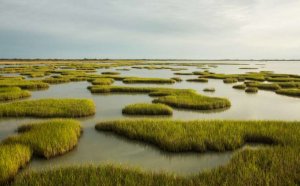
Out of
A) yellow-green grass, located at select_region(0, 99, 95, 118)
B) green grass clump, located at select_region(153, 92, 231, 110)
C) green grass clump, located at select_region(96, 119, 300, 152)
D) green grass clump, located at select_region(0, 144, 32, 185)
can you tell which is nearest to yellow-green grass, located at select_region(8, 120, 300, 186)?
green grass clump, located at select_region(96, 119, 300, 152)

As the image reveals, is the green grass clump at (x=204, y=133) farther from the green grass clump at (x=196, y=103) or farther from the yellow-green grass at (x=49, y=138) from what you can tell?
the green grass clump at (x=196, y=103)

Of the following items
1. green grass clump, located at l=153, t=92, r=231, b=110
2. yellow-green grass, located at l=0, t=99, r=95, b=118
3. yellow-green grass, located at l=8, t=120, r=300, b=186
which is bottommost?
green grass clump, located at l=153, t=92, r=231, b=110

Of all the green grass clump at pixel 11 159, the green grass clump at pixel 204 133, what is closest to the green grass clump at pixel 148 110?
the green grass clump at pixel 204 133

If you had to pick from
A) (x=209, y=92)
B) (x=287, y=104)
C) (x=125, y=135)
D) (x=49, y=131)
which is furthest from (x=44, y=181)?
(x=209, y=92)

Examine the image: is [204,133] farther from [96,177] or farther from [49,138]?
[49,138]

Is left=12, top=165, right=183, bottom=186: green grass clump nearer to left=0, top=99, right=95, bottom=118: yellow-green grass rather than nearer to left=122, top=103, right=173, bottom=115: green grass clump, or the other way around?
left=0, top=99, right=95, bottom=118: yellow-green grass

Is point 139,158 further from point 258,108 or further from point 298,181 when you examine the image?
point 258,108

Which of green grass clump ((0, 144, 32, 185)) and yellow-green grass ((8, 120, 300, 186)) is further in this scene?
green grass clump ((0, 144, 32, 185))

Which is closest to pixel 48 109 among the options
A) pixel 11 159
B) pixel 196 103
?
pixel 11 159
